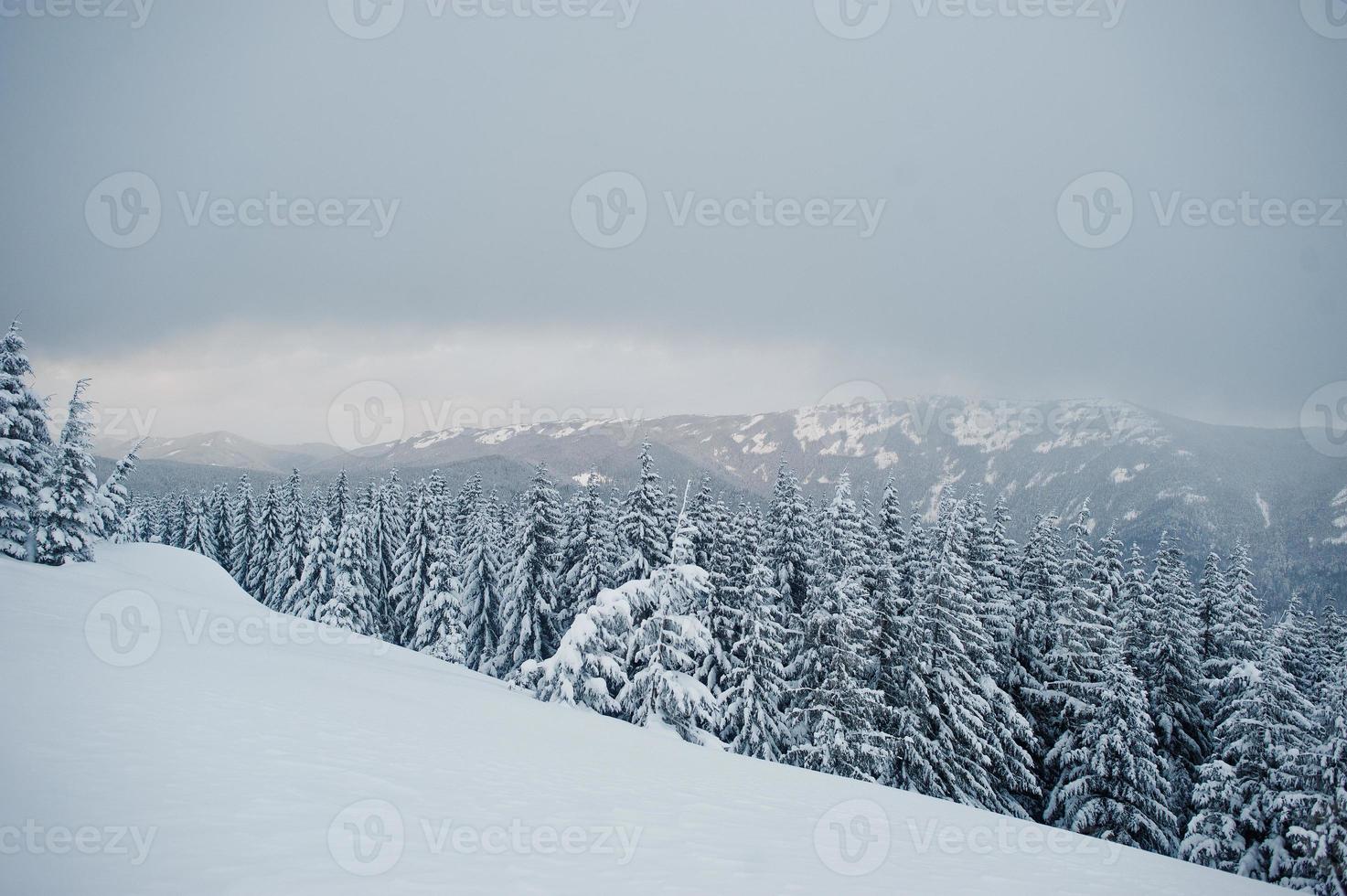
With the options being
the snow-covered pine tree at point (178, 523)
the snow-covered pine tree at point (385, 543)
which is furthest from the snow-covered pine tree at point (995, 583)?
the snow-covered pine tree at point (178, 523)

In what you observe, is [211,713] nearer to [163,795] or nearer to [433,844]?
[163,795]

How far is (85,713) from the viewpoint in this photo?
8.46 metres

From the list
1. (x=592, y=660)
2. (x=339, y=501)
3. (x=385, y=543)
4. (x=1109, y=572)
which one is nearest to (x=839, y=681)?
(x=592, y=660)

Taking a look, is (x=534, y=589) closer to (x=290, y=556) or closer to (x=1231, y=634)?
(x=290, y=556)

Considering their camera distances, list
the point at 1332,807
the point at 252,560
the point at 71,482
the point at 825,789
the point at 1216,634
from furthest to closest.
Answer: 1. the point at 252,560
2. the point at 71,482
3. the point at 1216,634
4. the point at 1332,807
5. the point at 825,789

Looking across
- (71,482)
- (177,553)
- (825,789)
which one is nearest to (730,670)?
(825,789)

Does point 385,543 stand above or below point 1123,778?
below

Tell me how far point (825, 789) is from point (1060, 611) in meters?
15.0

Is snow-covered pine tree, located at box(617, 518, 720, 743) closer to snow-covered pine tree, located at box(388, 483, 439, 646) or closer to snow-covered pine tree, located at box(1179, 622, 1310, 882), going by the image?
snow-covered pine tree, located at box(1179, 622, 1310, 882)

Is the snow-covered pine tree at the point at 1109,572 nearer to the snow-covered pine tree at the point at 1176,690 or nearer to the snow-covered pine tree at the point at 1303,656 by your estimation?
the snow-covered pine tree at the point at 1176,690

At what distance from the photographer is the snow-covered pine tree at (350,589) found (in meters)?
35.9

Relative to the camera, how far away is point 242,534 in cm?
5491

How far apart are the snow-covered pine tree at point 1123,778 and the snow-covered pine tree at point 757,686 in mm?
9433

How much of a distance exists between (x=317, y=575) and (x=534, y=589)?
17.5 m
